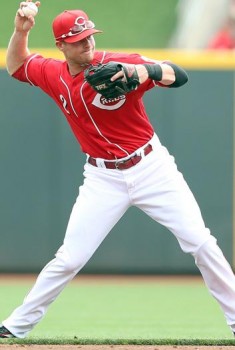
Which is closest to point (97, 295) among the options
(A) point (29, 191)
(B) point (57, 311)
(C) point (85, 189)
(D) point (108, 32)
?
(B) point (57, 311)

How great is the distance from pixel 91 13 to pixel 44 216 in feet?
16.1

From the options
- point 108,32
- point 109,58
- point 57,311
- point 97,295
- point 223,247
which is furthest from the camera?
point 108,32

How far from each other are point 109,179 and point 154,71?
2.17 feet

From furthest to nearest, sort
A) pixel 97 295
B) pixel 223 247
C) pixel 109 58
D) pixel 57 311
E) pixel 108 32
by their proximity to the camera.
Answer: pixel 108 32
pixel 223 247
pixel 97 295
pixel 57 311
pixel 109 58

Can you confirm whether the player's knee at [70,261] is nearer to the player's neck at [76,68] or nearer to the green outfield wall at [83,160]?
the player's neck at [76,68]

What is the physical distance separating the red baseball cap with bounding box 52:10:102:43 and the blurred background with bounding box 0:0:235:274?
3.87 metres

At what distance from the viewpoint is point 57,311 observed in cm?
700

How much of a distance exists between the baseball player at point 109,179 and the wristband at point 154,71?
0.28 ft

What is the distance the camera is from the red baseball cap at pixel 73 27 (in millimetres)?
5023

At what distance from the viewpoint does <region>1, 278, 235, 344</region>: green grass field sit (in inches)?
225

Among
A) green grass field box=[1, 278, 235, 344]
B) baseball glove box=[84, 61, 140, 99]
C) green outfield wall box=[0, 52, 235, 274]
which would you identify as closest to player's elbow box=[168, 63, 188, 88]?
baseball glove box=[84, 61, 140, 99]

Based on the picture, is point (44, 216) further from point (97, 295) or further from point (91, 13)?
point (91, 13)

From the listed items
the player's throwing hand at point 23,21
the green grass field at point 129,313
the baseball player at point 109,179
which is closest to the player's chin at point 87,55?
the baseball player at point 109,179

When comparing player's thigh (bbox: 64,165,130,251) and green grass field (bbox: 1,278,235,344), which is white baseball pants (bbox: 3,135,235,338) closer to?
player's thigh (bbox: 64,165,130,251)
